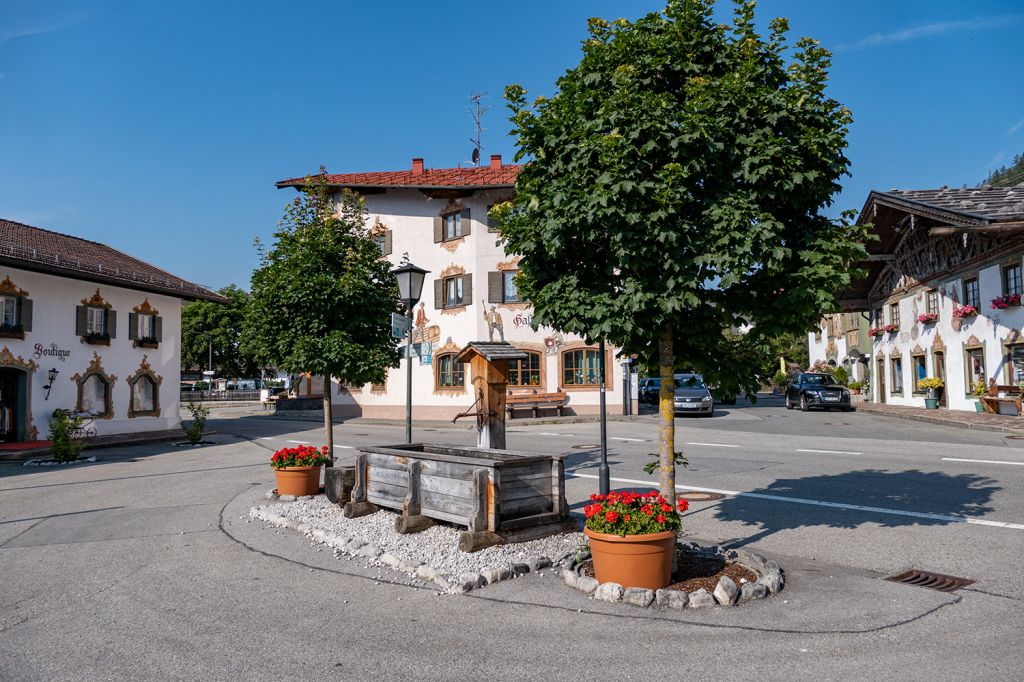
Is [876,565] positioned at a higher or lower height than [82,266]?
lower

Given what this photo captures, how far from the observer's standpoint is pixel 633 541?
17.5ft

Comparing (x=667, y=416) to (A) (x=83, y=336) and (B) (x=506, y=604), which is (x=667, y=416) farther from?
(A) (x=83, y=336)

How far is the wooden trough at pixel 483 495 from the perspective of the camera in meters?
6.98

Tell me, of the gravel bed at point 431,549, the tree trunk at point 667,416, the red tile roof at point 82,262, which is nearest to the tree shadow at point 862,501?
the tree trunk at point 667,416

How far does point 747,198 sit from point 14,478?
1549 centimetres

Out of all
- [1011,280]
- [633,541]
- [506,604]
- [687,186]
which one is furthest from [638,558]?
[1011,280]

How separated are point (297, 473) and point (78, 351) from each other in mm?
15567

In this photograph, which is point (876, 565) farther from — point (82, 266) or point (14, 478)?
point (82, 266)

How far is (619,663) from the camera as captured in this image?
428cm

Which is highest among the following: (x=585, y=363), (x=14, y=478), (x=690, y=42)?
(x=690, y=42)

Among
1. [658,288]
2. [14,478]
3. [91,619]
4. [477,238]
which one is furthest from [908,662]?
[477,238]

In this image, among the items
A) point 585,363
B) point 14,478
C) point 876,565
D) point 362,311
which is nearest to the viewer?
point 876,565

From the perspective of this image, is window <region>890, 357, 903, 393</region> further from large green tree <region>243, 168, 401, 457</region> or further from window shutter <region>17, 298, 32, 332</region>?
window shutter <region>17, 298, 32, 332</region>

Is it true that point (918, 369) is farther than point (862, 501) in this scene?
Yes
